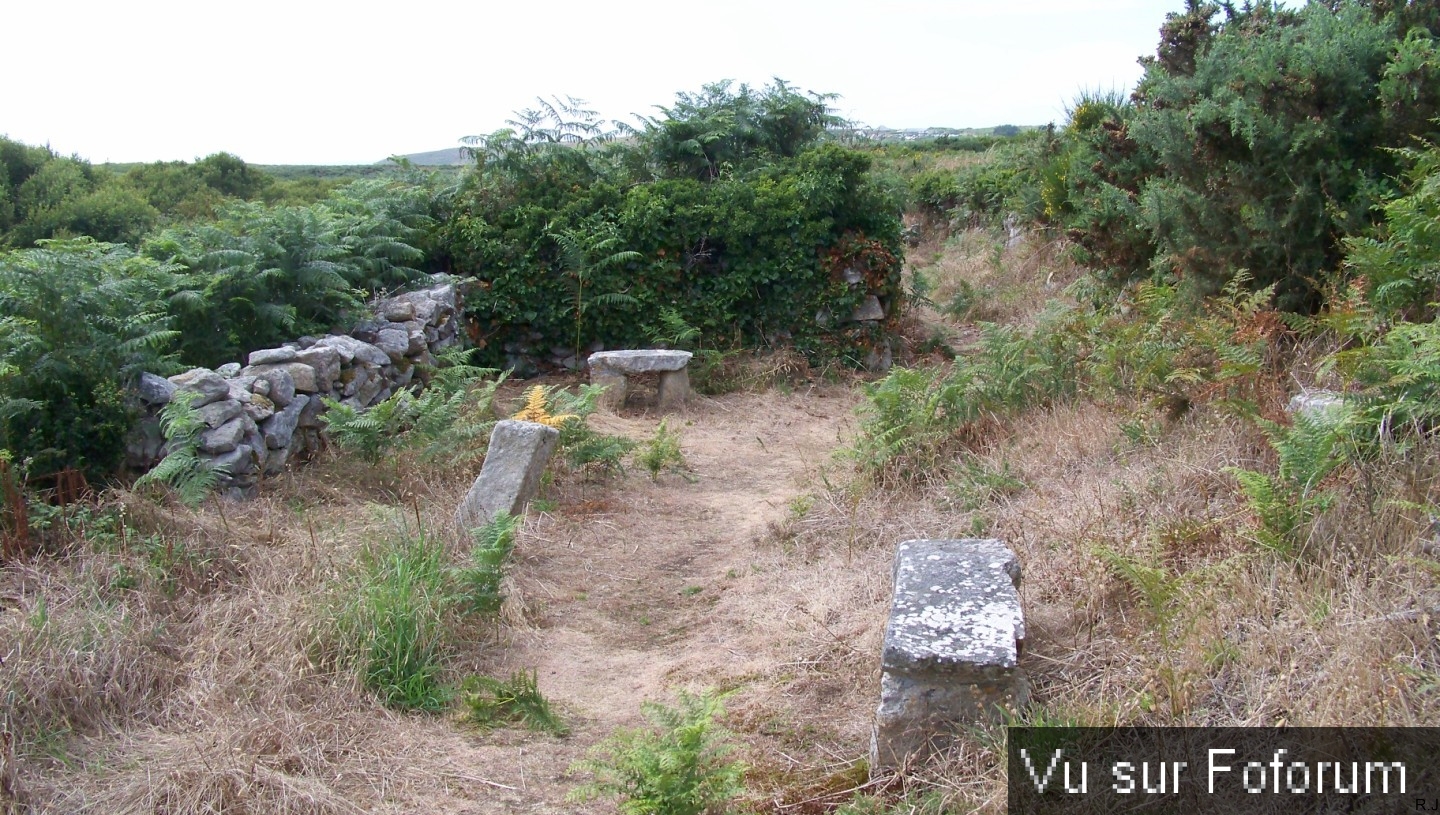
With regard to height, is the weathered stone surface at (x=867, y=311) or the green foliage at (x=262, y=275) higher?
the green foliage at (x=262, y=275)

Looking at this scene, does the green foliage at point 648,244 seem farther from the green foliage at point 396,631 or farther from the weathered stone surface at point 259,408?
the green foliage at point 396,631

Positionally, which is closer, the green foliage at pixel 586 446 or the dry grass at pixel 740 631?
the dry grass at pixel 740 631

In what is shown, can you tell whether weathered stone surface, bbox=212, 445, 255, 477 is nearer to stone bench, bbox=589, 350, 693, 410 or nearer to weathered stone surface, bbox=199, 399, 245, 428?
weathered stone surface, bbox=199, 399, 245, 428

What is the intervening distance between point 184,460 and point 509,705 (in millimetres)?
2513

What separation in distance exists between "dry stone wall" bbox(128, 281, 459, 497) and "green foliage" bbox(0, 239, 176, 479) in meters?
0.20

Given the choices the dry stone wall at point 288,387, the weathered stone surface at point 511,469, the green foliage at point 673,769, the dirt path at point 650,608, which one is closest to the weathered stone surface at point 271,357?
the dry stone wall at point 288,387

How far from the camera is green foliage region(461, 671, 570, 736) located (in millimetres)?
3863

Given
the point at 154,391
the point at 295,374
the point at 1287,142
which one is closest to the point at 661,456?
the point at 295,374

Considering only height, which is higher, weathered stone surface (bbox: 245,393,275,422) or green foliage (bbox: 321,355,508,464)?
weathered stone surface (bbox: 245,393,275,422)

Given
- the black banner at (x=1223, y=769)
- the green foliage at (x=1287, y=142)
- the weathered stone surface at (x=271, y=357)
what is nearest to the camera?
the black banner at (x=1223, y=769)

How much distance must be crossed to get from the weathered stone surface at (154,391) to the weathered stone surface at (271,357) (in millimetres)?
906

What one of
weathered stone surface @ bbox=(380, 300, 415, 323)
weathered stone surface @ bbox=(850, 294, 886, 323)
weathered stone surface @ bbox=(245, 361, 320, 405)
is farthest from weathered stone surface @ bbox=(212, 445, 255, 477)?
weathered stone surface @ bbox=(850, 294, 886, 323)

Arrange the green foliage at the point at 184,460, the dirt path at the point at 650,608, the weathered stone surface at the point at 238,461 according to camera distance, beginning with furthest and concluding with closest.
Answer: the weathered stone surface at the point at 238,461 < the green foliage at the point at 184,460 < the dirt path at the point at 650,608

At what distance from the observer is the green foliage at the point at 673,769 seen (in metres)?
3.04
